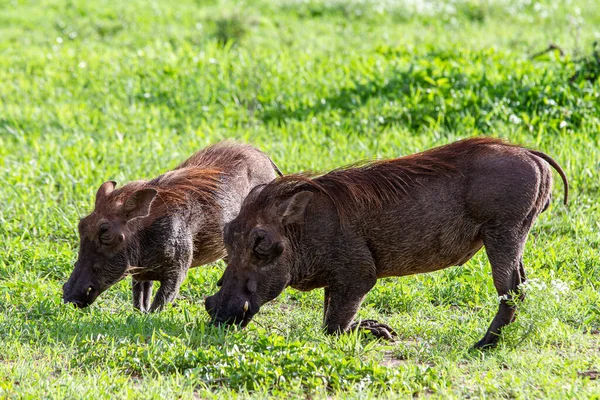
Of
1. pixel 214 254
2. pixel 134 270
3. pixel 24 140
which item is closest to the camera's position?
pixel 134 270

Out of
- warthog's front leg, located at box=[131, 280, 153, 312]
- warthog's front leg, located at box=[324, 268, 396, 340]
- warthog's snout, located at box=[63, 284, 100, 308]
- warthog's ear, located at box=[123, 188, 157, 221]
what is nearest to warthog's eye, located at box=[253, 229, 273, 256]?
warthog's front leg, located at box=[324, 268, 396, 340]

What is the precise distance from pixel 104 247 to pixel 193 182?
753 millimetres

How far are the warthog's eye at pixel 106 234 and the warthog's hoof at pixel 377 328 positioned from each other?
1.49 m

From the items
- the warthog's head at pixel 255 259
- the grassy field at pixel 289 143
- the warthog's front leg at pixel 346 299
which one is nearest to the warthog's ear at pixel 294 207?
the warthog's head at pixel 255 259

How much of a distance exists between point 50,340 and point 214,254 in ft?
4.91

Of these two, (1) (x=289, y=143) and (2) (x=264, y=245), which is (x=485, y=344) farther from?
(1) (x=289, y=143)

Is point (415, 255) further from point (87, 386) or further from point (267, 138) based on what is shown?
point (267, 138)

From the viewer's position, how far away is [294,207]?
16.9 ft

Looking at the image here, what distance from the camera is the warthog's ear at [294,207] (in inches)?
202

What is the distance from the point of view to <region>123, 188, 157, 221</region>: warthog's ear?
18.5 feet

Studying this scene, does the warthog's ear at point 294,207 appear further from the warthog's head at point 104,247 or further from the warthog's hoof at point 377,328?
the warthog's head at point 104,247

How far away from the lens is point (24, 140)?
8883 mm

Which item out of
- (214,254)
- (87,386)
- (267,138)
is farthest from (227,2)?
(87,386)

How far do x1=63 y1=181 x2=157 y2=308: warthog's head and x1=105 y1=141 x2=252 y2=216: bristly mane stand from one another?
4.4 inches
